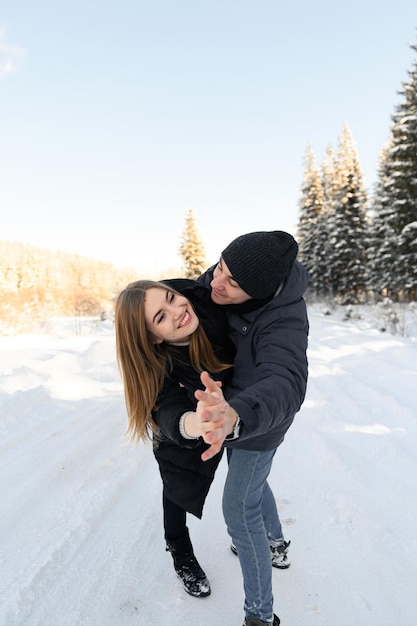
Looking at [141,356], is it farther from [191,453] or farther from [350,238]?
[350,238]

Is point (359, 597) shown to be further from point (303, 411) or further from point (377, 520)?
point (303, 411)

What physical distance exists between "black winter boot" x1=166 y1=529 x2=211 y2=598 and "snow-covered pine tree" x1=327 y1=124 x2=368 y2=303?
24.9 metres

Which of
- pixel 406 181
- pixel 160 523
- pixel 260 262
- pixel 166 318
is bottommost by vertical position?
pixel 160 523

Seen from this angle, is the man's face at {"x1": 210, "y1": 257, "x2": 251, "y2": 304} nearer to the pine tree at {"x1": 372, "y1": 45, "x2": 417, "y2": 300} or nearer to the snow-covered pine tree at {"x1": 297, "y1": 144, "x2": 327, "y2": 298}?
the pine tree at {"x1": 372, "y1": 45, "x2": 417, "y2": 300}

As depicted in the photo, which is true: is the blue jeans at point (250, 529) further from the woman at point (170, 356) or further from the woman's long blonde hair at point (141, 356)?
the woman's long blonde hair at point (141, 356)

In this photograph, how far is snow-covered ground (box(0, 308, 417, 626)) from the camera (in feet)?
6.15

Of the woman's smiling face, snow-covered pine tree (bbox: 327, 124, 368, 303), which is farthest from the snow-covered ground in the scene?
snow-covered pine tree (bbox: 327, 124, 368, 303)

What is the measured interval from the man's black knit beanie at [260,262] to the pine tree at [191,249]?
31346mm

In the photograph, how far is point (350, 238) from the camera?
25.7 metres

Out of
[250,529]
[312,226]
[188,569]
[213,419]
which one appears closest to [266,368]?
[213,419]

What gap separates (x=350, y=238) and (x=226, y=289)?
2617 centimetres

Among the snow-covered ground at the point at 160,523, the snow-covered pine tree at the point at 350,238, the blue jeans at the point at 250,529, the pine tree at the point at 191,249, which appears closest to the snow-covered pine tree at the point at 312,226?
the snow-covered pine tree at the point at 350,238

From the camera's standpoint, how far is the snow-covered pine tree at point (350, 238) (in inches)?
990

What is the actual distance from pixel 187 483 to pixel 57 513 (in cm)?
129
